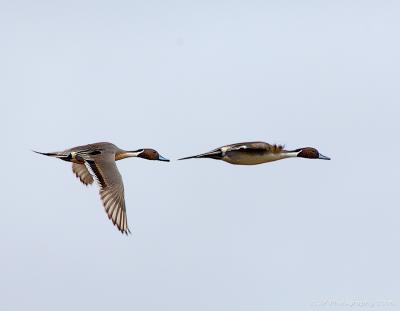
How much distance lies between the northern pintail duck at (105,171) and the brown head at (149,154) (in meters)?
0.07

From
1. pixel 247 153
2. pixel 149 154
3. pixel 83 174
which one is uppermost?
pixel 149 154

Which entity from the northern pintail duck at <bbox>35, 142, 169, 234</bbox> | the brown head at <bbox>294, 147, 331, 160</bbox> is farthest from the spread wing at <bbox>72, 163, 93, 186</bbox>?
the brown head at <bbox>294, 147, 331, 160</bbox>

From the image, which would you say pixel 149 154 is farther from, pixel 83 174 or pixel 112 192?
pixel 112 192

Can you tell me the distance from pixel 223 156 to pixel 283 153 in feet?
3.40

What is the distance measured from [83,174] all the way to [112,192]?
8.46 ft

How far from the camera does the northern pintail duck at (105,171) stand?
60.4ft

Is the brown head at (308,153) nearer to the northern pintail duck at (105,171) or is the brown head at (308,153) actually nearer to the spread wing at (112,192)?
the northern pintail duck at (105,171)

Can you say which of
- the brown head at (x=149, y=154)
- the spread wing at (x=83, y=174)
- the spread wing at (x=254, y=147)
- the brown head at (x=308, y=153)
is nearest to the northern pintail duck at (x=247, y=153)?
the spread wing at (x=254, y=147)

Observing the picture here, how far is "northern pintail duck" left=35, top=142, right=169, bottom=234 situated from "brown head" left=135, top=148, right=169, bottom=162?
0.23 ft

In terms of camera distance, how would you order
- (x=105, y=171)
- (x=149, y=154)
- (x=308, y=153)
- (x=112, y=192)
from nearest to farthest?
(x=112, y=192) < (x=105, y=171) < (x=308, y=153) < (x=149, y=154)

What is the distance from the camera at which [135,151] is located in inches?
833

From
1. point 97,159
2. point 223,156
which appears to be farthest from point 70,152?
point 223,156

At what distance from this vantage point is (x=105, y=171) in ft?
61.7

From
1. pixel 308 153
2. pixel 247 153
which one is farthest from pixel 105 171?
pixel 308 153
